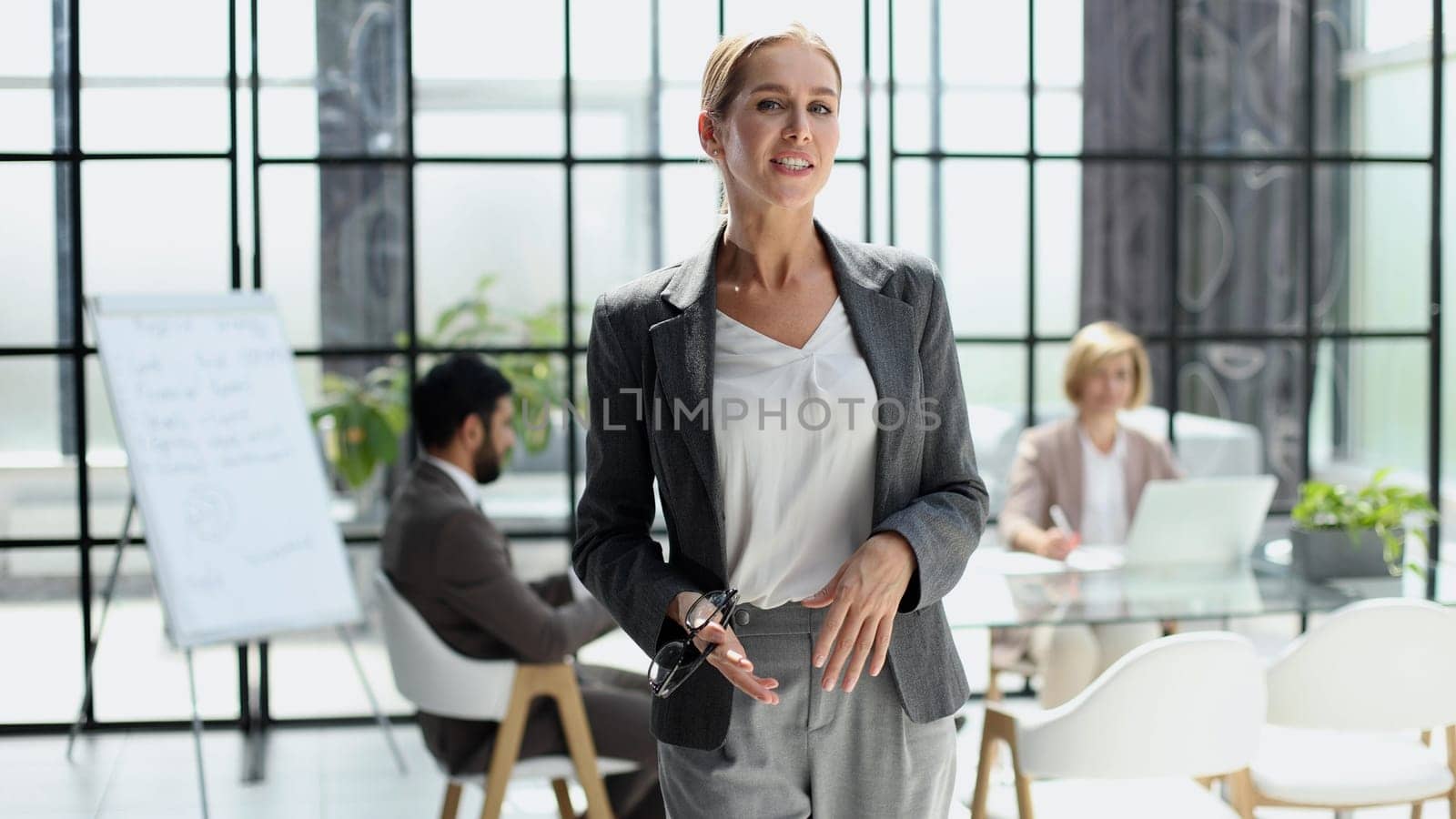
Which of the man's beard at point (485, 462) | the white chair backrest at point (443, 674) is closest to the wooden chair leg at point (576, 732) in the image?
the white chair backrest at point (443, 674)

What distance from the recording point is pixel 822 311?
171 centimetres

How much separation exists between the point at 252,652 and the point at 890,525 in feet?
11.1

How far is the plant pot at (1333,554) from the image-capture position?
3396 mm

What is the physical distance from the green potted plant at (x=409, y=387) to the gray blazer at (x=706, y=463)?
2648 mm

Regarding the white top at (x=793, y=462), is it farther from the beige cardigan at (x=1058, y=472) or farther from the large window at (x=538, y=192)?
the large window at (x=538, y=192)

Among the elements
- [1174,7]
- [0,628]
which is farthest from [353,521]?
[1174,7]

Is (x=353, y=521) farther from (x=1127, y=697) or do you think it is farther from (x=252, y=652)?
(x=1127, y=697)

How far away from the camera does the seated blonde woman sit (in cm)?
396

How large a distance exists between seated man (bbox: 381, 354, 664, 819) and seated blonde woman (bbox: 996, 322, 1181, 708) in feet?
3.77

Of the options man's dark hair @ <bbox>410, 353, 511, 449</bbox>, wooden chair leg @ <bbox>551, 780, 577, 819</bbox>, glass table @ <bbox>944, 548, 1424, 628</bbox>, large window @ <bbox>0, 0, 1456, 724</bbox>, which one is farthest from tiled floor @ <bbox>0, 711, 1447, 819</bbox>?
man's dark hair @ <bbox>410, 353, 511, 449</bbox>

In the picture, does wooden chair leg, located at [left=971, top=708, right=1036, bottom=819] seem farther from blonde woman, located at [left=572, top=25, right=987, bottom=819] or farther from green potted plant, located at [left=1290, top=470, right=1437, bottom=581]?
green potted plant, located at [left=1290, top=470, right=1437, bottom=581]

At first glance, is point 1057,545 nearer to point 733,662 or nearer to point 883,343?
point 883,343

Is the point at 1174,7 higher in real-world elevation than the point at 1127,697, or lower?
higher

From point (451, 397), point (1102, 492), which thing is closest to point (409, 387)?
point (451, 397)
